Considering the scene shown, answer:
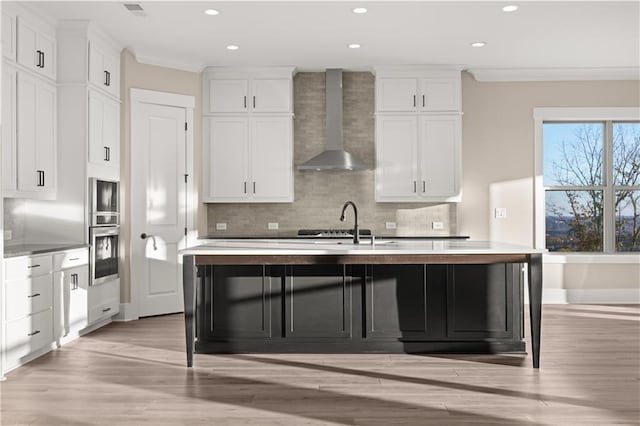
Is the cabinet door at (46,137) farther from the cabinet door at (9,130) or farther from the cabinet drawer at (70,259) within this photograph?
the cabinet drawer at (70,259)

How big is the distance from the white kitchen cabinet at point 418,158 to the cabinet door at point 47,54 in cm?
353

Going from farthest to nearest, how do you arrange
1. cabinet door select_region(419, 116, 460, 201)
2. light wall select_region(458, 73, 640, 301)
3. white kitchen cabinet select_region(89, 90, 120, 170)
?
1. light wall select_region(458, 73, 640, 301)
2. cabinet door select_region(419, 116, 460, 201)
3. white kitchen cabinet select_region(89, 90, 120, 170)

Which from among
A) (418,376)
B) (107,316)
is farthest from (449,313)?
(107,316)

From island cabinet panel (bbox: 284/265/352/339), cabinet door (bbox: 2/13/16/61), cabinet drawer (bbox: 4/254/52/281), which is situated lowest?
island cabinet panel (bbox: 284/265/352/339)

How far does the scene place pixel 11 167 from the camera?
4.79 m

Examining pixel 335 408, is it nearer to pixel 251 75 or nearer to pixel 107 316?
pixel 107 316

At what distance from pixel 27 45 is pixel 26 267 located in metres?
1.86

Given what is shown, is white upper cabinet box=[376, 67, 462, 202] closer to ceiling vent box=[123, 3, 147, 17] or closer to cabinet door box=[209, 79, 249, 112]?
cabinet door box=[209, 79, 249, 112]

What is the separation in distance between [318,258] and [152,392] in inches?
54.3

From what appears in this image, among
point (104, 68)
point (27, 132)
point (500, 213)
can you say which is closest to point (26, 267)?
point (27, 132)

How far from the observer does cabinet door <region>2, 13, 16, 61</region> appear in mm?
4668

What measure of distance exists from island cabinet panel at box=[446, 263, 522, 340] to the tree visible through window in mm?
3345

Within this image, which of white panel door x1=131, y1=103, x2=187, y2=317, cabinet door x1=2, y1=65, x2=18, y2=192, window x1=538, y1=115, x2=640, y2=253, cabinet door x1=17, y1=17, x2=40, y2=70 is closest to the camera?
cabinet door x1=2, y1=65, x2=18, y2=192

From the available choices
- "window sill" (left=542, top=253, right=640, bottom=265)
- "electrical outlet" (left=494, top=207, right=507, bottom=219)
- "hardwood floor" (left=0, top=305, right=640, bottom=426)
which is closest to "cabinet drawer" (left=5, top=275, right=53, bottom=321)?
"hardwood floor" (left=0, top=305, right=640, bottom=426)
